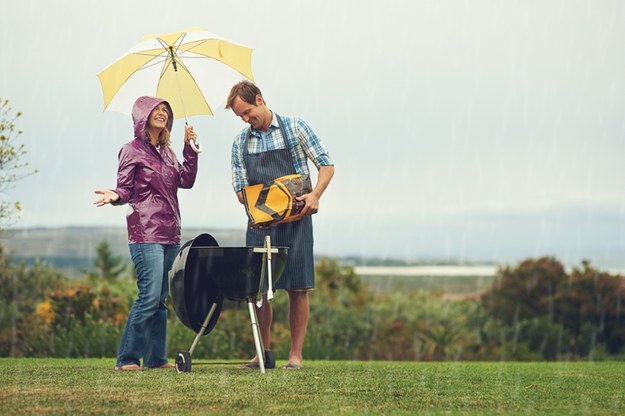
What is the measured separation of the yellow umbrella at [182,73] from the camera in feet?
23.5

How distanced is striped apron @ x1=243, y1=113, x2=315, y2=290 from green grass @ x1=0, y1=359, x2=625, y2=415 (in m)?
0.67

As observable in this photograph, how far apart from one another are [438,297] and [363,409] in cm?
1971

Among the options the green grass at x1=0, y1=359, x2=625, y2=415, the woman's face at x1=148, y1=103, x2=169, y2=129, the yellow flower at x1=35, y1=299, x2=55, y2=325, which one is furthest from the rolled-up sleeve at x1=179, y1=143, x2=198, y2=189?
the yellow flower at x1=35, y1=299, x2=55, y2=325

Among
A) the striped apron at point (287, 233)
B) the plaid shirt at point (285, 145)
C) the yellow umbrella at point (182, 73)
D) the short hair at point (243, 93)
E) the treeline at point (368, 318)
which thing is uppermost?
the yellow umbrella at point (182, 73)

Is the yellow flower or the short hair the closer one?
the short hair

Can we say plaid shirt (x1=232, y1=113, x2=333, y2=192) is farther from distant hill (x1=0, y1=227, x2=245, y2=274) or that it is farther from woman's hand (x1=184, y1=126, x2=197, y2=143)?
distant hill (x1=0, y1=227, x2=245, y2=274)

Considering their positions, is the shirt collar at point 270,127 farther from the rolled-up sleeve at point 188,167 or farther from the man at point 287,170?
the rolled-up sleeve at point 188,167

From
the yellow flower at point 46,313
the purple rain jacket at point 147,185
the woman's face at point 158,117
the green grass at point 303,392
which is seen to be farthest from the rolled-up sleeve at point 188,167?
the yellow flower at point 46,313

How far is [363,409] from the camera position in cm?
437

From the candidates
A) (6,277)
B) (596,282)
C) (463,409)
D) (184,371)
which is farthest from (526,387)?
(596,282)

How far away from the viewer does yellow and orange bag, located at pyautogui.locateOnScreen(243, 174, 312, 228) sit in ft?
20.2

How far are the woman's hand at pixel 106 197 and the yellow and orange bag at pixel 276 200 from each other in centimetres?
91

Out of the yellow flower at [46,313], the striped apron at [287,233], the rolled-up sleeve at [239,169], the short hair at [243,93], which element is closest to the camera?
the short hair at [243,93]

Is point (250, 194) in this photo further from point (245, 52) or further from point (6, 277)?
point (6, 277)
